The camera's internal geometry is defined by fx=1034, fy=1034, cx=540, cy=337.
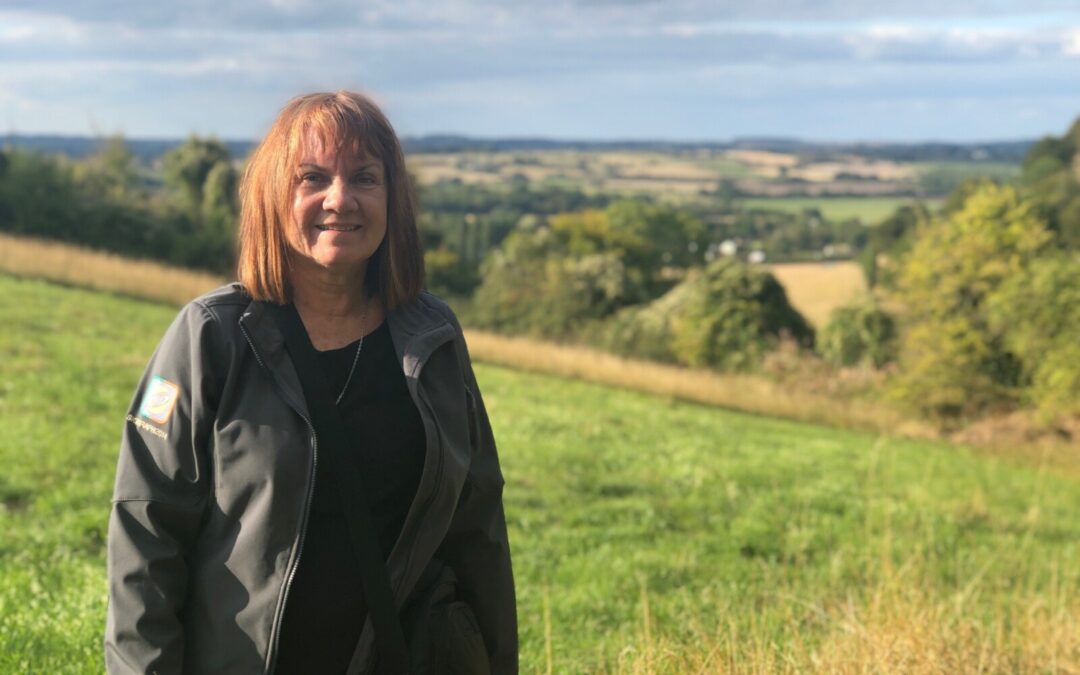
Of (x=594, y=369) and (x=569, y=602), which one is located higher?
(x=569, y=602)

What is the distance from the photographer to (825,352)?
38.5 metres

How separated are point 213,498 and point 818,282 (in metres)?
68.1

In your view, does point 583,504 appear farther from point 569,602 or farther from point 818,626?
point 818,626

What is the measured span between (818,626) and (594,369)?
17782mm

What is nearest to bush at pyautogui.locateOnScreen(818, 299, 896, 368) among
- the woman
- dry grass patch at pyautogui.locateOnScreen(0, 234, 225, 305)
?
dry grass patch at pyautogui.locateOnScreen(0, 234, 225, 305)

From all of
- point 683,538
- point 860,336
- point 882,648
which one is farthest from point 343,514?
point 860,336

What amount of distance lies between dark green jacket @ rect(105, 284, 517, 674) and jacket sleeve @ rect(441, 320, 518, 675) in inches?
11.9

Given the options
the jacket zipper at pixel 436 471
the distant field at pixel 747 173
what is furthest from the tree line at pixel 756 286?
the distant field at pixel 747 173

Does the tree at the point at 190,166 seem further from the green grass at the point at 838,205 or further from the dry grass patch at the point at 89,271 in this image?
the green grass at the point at 838,205

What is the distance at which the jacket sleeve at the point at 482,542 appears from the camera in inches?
117

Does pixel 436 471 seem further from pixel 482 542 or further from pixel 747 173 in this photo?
pixel 747 173

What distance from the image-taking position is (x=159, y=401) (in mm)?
2490

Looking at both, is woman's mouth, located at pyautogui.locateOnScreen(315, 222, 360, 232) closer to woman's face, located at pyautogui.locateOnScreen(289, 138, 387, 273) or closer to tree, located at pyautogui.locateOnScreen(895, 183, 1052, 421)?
woman's face, located at pyautogui.locateOnScreen(289, 138, 387, 273)

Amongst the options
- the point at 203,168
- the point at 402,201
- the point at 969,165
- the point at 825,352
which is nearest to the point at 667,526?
the point at 402,201
